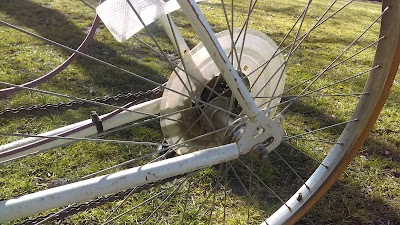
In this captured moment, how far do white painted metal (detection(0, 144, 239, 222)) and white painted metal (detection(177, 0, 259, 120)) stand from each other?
0.18 metres

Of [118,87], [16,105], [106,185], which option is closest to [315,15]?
[118,87]

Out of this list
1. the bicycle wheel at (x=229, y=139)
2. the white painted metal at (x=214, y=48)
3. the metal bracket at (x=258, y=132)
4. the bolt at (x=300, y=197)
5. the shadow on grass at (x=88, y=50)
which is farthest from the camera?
the shadow on grass at (x=88, y=50)

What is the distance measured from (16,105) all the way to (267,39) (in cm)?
184

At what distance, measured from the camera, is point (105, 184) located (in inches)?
51.6

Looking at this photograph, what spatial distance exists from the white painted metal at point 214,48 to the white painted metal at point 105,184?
18 cm

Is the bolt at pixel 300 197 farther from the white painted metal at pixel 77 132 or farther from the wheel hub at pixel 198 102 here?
the white painted metal at pixel 77 132

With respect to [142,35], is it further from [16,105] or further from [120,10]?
[120,10]

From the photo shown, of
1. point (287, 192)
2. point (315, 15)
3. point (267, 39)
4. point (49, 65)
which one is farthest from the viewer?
point (315, 15)

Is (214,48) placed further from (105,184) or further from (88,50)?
(88,50)

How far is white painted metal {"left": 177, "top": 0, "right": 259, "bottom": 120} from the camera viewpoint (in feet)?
4.39

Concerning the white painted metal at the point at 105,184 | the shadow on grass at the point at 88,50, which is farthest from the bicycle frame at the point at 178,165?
the shadow on grass at the point at 88,50

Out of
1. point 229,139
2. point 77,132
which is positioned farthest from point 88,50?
point 229,139

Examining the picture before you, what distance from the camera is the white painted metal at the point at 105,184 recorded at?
123cm

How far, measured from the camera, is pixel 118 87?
3.33 metres
